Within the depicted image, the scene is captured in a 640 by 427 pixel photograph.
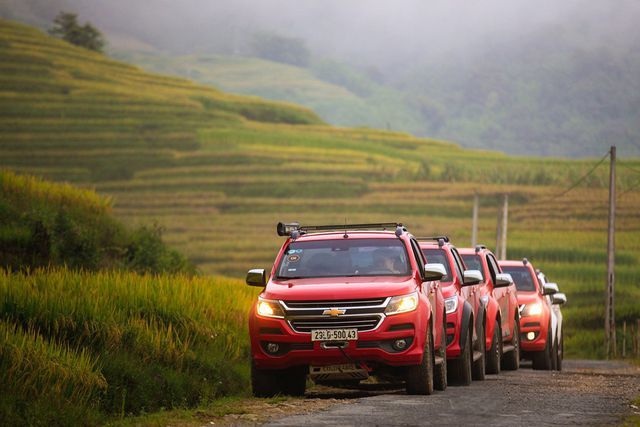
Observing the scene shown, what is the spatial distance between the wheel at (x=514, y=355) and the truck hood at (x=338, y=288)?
10.2 meters

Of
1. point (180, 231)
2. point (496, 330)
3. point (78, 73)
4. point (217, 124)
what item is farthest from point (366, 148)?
point (496, 330)

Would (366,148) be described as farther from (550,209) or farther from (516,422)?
(516,422)

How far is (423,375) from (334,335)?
1.28 m

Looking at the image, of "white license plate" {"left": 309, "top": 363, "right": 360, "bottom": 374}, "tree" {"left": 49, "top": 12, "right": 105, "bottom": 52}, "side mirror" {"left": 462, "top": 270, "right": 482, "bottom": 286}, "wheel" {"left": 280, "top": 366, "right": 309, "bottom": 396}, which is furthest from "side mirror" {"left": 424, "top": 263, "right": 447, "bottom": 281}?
"tree" {"left": 49, "top": 12, "right": 105, "bottom": 52}

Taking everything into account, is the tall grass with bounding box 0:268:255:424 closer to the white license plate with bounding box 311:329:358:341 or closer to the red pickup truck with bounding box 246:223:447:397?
the red pickup truck with bounding box 246:223:447:397

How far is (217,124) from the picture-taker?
127188 millimetres

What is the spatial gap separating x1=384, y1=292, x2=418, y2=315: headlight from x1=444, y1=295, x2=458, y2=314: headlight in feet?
12.5

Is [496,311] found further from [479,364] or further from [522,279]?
[522,279]

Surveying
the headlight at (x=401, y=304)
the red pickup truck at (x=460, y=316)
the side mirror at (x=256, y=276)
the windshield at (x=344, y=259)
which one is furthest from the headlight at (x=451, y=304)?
the side mirror at (x=256, y=276)

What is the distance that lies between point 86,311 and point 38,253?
17016mm

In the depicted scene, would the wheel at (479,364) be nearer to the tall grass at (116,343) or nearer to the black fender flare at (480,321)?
the black fender flare at (480,321)

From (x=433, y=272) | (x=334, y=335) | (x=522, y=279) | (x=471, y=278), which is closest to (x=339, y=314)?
(x=334, y=335)

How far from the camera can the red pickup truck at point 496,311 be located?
81.0 ft

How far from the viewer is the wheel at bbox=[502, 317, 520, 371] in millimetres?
27953
